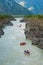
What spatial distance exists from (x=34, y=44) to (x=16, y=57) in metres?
8.62

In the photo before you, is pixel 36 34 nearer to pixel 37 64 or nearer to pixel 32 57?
pixel 32 57

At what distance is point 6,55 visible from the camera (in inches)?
1321

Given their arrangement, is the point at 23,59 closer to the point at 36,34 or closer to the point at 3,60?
the point at 3,60

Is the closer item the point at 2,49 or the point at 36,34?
the point at 2,49

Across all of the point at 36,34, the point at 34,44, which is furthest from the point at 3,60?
the point at 36,34

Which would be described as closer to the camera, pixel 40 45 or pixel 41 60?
pixel 41 60

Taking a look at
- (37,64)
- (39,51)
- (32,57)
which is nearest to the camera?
(37,64)

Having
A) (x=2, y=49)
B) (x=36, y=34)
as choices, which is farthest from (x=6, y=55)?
(x=36, y=34)

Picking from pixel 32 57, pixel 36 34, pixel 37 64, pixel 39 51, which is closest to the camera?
pixel 37 64

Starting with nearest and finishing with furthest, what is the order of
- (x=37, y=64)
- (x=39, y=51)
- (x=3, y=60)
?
(x=37, y=64) → (x=3, y=60) → (x=39, y=51)

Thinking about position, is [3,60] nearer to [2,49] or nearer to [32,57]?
[32,57]

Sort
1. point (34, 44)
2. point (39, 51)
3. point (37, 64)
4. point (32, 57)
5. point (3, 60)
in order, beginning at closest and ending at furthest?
point (37, 64) < point (3, 60) < point (32, 57) < point (39, 51) < point (34, 44)

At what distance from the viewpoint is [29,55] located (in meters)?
33.8

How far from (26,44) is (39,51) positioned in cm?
714
